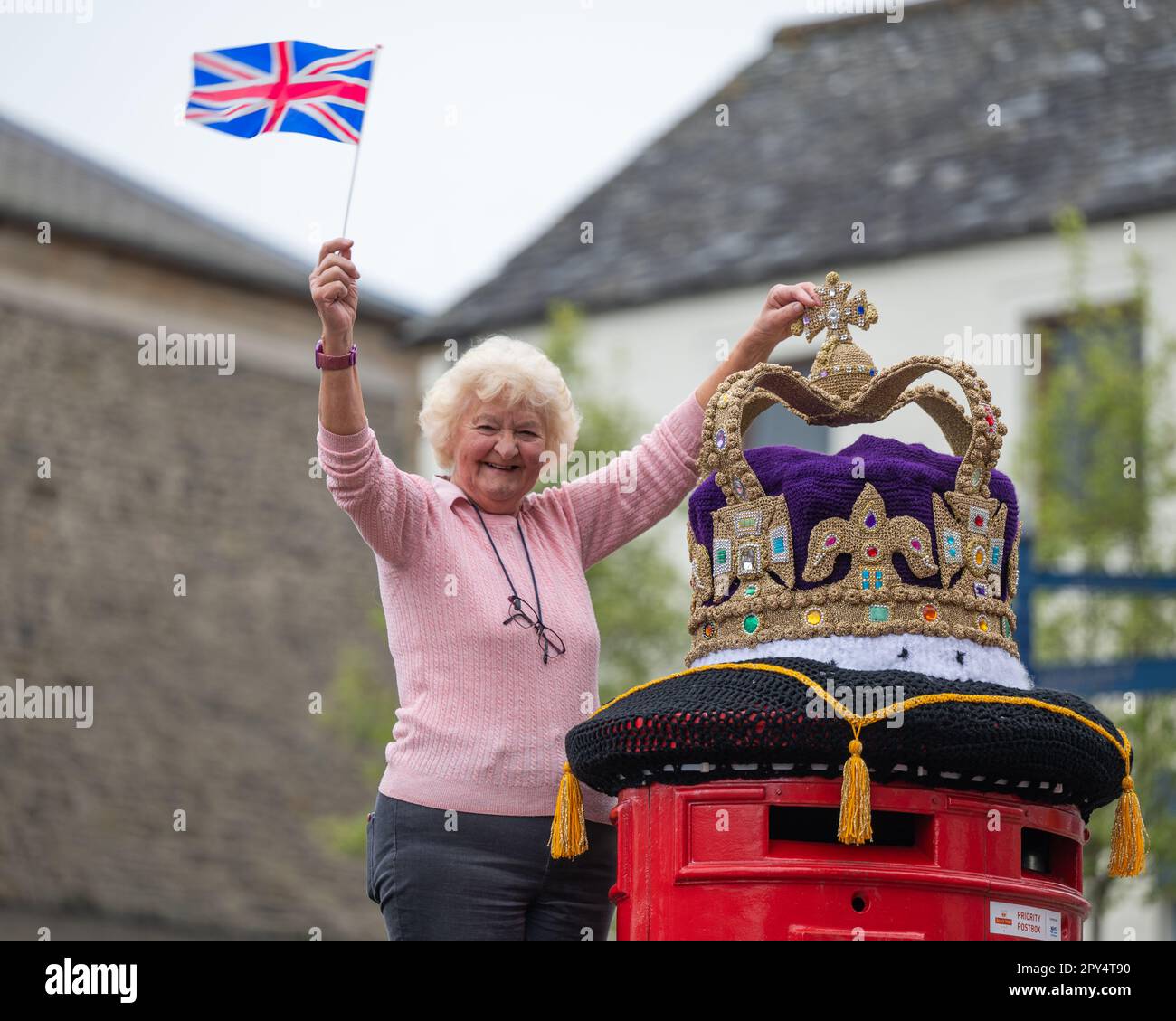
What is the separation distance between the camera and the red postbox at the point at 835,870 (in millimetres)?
3314

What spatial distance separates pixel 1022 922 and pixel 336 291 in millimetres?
1735

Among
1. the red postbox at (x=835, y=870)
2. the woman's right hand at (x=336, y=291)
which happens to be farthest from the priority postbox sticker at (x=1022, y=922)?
the woman's right hand at (x=336, y=291)

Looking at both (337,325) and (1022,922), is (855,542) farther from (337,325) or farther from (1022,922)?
(337,325)

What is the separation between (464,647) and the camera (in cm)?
389

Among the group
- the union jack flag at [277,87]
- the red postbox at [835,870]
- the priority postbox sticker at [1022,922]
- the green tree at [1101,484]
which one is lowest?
the priority postbox sticker at [1022,922]

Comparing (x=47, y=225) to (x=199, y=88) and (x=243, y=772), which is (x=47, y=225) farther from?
(x=199, y=88)

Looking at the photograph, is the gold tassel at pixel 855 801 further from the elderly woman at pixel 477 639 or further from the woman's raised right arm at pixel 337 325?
the woman's raised right arm at pixel 337 325

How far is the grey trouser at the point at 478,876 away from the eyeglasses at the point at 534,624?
351 mm

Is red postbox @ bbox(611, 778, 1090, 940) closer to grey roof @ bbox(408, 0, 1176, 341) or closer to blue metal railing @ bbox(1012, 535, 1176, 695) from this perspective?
blue metal railing @ bbox(1012, 535, 1176, 695)

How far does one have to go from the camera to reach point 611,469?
173 inches

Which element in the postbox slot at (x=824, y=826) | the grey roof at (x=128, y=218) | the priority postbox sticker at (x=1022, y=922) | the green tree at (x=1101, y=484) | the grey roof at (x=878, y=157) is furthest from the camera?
the grey roof at (x=128, y=218)

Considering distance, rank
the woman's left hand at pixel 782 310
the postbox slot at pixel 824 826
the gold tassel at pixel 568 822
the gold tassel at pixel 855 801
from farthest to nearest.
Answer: the woman's left hand at pixel 782 310, the gold tassel at pixel 568 822, the postbox slot at pixel 824 826, the gold tassel at pixel 855 801

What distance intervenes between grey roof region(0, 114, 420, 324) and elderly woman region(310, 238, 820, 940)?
1299 cm
